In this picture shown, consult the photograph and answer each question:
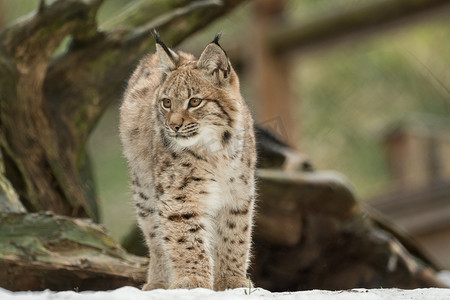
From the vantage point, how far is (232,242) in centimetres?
371

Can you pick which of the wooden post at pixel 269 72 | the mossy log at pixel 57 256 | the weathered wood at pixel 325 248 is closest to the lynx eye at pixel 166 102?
the mossy log at pixel 57 256

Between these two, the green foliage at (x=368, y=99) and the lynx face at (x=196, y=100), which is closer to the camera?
the lynx face at (x=196, y=100)

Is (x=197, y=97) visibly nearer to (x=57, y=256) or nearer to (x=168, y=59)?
(x=168, y=59)

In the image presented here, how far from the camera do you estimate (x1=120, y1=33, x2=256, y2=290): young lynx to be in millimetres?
3467

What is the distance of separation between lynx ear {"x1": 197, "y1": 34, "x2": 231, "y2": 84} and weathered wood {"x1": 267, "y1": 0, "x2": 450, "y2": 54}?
10.7ft

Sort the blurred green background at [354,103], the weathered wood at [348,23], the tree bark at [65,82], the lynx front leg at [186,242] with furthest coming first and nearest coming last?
the blurred green background at [354,103] < the weathered wood at [348,23] < the tree bark at [65,82] < the lynx front leg at [186,242]

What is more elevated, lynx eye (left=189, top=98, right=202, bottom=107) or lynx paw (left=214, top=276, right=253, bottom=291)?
lynx eye (left=189, top=98, right=202, bottom=107)

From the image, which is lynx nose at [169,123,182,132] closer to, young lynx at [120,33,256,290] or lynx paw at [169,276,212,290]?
young lynx at [120,33,256,290]

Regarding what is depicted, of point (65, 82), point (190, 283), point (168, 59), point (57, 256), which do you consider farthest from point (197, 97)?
point (65, 82)

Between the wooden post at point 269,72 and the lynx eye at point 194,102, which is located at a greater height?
the wooden post at point 269,72

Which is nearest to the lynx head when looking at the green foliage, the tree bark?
the tree bark

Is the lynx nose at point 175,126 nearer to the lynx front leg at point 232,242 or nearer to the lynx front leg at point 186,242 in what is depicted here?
the lynx front leg at point 186,242

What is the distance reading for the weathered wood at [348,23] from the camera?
638 centimetres

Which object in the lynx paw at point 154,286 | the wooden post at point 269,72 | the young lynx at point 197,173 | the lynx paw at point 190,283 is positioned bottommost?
the lynx paw at point 154,286
